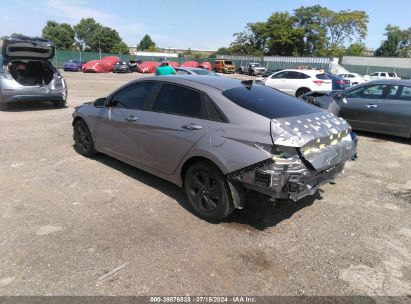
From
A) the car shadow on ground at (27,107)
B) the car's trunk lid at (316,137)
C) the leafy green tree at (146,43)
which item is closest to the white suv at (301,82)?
the car shadow on ground at (27,107)

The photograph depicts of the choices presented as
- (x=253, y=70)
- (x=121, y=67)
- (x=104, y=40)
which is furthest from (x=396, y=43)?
(x=104, y=40)

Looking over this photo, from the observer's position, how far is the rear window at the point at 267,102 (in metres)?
3.98

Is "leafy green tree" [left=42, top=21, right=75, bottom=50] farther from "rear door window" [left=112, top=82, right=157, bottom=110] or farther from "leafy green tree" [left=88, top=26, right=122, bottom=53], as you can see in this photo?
"rear door window" [left=112, top=82, right=157, bottom=110]

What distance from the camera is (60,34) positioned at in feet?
321

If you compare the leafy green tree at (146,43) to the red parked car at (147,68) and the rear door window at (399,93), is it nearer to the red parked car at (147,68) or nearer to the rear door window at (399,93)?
the red parked car at (147,68)

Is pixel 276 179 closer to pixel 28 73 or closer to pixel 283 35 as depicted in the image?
pixel 28 73

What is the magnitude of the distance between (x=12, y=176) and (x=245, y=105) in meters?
3.67

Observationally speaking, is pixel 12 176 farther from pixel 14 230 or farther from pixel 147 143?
pixel 147 143

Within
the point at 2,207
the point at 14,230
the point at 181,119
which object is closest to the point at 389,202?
the point at 181,119

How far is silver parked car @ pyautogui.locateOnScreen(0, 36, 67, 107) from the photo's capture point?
33.7ft

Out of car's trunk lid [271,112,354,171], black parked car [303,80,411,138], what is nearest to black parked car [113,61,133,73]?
black parked car [303,80,411,138]

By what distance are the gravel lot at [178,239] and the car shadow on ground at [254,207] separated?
0.05 feet

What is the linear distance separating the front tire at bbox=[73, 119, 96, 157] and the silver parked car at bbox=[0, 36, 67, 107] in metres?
5.11

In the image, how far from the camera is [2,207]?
14.1 ft
